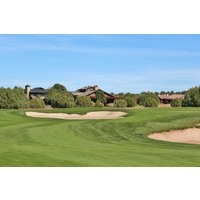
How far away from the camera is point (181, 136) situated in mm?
14172

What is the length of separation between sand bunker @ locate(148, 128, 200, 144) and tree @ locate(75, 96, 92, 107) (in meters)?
8.74

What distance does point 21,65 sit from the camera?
13.1 m

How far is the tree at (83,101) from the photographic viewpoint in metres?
22.0

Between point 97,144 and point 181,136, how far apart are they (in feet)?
16.4

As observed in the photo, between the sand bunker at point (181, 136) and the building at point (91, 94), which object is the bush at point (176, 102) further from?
the sand bunker at point (181, 136)

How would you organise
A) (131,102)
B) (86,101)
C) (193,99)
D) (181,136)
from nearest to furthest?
(181,136) < (193,99) < (86,101) < (131,102)

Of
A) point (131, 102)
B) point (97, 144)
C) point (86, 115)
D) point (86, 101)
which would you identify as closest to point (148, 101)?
point (131, 102)

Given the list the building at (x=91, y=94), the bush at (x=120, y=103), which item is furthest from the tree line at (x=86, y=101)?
the building at (x=91, y=94)

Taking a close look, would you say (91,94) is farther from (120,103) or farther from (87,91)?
(120,103)

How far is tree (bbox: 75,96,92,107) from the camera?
72.3ft

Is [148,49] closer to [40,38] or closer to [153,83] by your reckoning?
[153,83]

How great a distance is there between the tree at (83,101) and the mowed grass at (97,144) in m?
0.52

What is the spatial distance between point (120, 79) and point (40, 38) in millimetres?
3673
